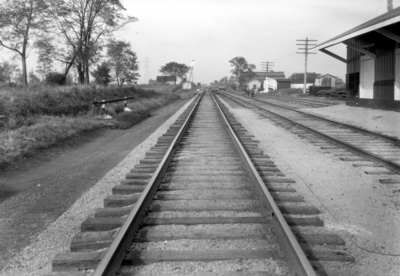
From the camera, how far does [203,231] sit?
12.4 ft

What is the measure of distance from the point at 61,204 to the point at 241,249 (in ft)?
9.93

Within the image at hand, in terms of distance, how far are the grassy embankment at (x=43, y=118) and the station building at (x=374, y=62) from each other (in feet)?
38.1

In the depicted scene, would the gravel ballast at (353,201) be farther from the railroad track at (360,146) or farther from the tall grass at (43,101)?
the tall grass at (43,101)

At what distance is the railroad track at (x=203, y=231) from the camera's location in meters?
3.09

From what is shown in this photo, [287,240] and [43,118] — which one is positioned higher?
[43,118]

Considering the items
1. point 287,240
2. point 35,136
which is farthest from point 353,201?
point 35,136

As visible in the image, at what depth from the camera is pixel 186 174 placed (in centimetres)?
616

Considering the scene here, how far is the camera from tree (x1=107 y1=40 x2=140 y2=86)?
36472mm

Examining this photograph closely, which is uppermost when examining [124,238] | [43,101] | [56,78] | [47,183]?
[56,78]

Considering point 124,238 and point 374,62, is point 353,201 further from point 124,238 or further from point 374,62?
point 374,62

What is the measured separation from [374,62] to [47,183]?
19.0 m

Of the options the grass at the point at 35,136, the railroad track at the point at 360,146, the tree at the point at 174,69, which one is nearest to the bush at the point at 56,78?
the grass at the point at 35,136

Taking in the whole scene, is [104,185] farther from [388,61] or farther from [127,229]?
[388,61]

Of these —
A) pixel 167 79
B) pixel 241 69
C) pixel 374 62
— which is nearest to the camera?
pixel 374 62
